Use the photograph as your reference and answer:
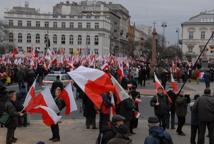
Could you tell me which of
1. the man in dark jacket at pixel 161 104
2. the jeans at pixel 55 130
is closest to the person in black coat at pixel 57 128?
the jeans at pixel 55 130

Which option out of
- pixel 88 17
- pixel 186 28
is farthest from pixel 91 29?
pixel 186 28

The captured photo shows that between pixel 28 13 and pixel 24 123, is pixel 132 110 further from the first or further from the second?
pixel 28 13

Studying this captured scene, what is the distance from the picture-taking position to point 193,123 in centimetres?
1384

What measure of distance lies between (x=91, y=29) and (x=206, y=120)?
4364 inches

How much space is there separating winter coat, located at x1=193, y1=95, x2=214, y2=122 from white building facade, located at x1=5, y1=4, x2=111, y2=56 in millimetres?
106907

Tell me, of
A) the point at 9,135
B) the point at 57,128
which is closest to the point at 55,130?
the point at 57,128

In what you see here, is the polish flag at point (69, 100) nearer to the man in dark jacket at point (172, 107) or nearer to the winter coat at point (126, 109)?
the winter coat at point (126, 109)

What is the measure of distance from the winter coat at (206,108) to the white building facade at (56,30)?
351 feet

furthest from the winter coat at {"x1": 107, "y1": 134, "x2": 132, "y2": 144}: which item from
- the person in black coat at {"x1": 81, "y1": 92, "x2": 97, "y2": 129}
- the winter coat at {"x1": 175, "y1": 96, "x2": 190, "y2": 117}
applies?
the person in black coat at {"x1": 81, "y1": 92, "x2": 97, "y2": 129}

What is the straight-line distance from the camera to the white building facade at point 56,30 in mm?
120000

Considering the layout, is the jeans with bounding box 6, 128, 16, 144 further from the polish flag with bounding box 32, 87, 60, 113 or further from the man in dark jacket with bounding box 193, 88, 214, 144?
the man in dark jacket with bounding box 193, 88, 214, 144

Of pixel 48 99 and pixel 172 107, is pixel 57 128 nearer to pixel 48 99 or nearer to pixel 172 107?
pixel 48 99

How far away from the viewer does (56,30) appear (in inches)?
4813

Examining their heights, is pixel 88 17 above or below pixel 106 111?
above
